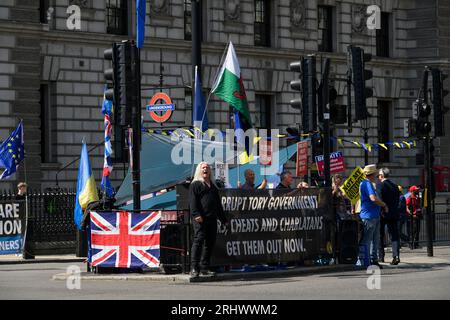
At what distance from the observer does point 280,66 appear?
50.6 meters

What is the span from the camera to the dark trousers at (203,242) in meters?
21.2

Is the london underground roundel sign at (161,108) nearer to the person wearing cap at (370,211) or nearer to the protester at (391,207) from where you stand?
the protester at (391,207)

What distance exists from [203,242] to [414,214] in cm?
1450

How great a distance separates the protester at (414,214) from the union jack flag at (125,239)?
11916 mm

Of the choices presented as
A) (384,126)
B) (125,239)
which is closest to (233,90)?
(125,239)

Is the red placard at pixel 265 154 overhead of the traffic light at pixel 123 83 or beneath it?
beneath

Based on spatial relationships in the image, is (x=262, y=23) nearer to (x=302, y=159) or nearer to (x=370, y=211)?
(x=302, y=159)

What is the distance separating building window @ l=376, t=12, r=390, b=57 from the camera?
55.2 meters

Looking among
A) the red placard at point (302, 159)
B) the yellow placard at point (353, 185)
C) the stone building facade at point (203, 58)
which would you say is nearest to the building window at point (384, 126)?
the stone building facade at point (203, 58)

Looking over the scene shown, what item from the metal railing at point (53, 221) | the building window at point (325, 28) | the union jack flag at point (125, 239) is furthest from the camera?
the building window at point (325, 28)

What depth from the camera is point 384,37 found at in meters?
55.7

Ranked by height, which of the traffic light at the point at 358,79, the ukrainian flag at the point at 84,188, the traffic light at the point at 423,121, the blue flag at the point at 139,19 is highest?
the blue flag at the point at 139,19
